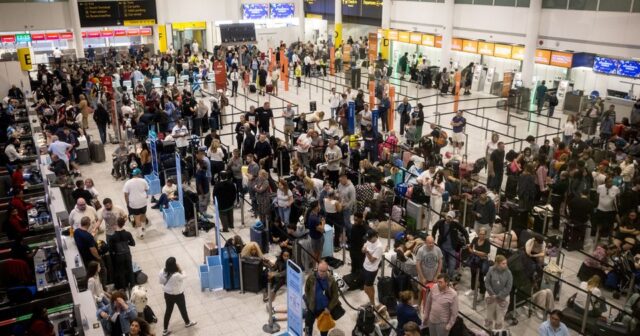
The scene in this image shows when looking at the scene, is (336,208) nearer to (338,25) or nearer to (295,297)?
(295,297)

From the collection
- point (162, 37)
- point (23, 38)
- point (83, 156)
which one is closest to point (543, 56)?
point (83, 156)

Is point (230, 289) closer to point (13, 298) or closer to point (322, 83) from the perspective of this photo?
point (13, 298)

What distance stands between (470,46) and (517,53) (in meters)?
2.81

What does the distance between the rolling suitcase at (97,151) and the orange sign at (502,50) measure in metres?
18.2

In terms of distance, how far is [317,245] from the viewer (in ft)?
34.5

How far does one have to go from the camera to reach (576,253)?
38.4 feet

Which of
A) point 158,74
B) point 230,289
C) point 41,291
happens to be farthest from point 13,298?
point 158,74

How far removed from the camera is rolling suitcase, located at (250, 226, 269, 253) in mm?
11297

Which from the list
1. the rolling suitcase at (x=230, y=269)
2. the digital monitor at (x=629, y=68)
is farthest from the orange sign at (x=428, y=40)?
the rolling suitcase at (x=230, y=269)

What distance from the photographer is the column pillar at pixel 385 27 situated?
3256cm

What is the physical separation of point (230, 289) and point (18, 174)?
19.4 feet

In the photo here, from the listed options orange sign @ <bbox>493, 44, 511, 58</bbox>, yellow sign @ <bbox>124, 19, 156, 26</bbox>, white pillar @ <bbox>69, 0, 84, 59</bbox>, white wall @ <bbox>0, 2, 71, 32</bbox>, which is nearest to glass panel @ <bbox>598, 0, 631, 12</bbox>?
orange sign @ <bbox>493, 44, 511, 58</bbox>

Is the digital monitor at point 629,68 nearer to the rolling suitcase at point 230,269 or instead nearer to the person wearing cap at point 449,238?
the person wearing cap at point 449,238

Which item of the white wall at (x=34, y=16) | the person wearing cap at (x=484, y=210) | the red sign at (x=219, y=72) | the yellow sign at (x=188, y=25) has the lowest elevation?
the person wearing cap at (x=484, y=210)
